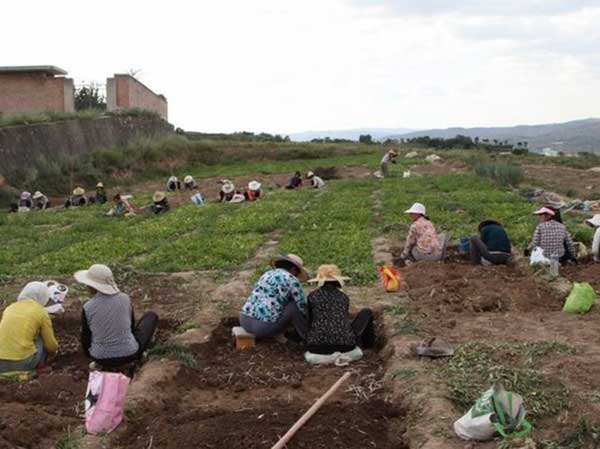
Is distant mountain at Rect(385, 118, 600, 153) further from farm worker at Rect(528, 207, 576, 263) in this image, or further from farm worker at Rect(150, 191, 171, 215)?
farm worker at Rect(528, 207, 576, 263)

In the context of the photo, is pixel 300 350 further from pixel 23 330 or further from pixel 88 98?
pixel 88 98

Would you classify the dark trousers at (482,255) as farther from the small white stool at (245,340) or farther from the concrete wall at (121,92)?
the concrete wall at (121,92)

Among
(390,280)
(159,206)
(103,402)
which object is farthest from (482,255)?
(159,206)

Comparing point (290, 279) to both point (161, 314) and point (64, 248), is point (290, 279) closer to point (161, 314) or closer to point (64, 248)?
point (161, 314)

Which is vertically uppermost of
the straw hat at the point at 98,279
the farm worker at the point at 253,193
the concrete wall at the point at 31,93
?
the concrete wall at the point at 31,93

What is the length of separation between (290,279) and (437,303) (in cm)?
210

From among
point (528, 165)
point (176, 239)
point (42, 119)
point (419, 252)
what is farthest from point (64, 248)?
point (528, 165)

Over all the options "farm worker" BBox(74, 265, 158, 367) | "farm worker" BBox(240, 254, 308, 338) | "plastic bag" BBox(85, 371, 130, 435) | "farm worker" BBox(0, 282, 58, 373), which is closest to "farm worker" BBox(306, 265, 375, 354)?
"farm worker" BBox(240, 254, 308, 338)

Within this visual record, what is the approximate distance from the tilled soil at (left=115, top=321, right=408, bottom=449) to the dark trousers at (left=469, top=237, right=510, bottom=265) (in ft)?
14.9

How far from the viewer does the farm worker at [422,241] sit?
1258 cm

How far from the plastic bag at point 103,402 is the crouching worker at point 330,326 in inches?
93.0

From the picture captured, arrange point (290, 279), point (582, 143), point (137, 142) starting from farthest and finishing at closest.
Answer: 1. point (582, 143)
2. point (137, 142)
3. point (290, 279)

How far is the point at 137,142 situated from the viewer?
4081cm

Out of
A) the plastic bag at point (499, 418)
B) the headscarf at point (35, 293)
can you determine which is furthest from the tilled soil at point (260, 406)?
the headscarf at point (35, 293)
